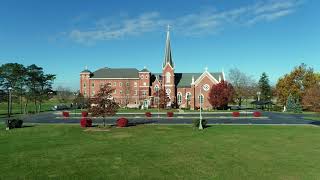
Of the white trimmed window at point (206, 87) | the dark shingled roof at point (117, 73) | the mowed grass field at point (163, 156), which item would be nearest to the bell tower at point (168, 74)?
the white trimmed window at point (206, 87)

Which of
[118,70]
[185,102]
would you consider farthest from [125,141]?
[118,70]

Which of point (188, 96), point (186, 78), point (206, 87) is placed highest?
point (186, 78)

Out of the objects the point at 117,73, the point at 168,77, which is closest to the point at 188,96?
the point at 168,77

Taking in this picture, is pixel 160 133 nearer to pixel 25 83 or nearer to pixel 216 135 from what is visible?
pixel 216 135

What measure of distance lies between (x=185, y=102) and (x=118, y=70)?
2220 cm

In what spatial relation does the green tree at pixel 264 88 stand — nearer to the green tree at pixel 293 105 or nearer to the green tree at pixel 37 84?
the green tree at pixel 293 105

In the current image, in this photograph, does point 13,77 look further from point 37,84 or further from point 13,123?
point 13,123

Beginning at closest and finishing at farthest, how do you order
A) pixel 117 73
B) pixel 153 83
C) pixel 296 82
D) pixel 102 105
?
pixel 102 105, pixel 296 82, pixel 153 83, pixel 117 73

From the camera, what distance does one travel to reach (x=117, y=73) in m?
98.2

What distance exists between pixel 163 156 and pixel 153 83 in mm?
71493

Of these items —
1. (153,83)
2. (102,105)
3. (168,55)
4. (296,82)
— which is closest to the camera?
(102,105)

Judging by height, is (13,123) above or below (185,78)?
below

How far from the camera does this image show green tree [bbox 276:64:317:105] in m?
79.8

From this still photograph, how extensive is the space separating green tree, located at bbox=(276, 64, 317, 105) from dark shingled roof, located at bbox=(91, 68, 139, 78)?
37809 mm
